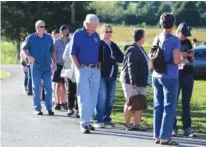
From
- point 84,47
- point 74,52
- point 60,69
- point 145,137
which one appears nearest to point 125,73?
point 84,47

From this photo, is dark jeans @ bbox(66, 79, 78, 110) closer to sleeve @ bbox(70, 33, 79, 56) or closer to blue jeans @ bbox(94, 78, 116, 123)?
blue jeans @ bbox(94, 78, 116, 123)

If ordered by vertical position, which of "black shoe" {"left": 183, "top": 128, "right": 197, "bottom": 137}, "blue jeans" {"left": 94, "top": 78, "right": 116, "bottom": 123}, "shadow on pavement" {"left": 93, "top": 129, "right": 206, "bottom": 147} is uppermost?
"blue jeans" {"left": 94, "top": 78, "right": 116, "bottom": 123}

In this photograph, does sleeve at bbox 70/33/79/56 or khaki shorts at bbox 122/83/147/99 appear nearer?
sleeve at bbox 70/33/79/56

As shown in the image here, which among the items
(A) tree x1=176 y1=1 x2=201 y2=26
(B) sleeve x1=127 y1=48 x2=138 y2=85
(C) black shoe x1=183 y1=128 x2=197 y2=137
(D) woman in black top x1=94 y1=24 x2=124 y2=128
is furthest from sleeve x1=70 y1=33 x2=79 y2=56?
(A) tree x1=176 y1=1 x2=201 y2=26

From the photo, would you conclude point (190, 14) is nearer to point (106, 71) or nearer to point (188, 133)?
point (106, 71)

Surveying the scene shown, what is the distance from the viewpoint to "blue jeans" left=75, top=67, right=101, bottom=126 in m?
9.45

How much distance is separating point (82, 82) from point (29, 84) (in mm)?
6545

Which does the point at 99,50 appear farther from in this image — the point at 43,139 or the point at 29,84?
the point at 29,84

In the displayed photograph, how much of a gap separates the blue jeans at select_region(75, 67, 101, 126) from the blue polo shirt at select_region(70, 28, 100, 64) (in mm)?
166

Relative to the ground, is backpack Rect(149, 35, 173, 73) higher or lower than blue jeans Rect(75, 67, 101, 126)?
higher

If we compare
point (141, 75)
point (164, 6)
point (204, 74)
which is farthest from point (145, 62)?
point (164, 6)

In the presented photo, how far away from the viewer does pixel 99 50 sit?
966 centimetres

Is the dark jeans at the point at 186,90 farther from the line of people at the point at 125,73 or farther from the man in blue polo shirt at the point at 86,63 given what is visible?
the man in blue polo shirt at the point at 86,63

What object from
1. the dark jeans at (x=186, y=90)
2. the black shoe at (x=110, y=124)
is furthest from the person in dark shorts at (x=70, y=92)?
the dark jeans at (x=186, y=90)
